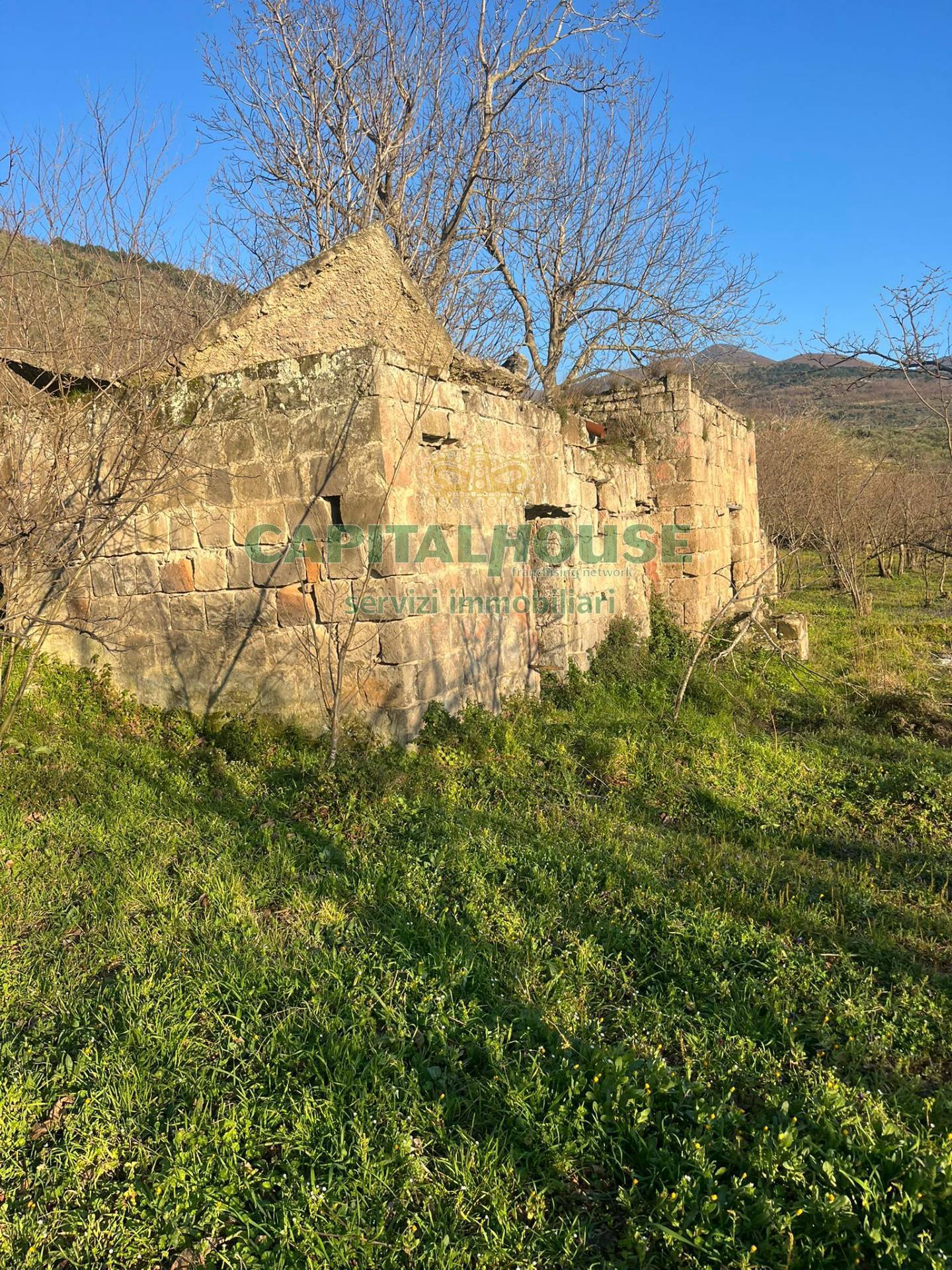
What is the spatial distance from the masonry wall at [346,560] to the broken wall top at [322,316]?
254 mm

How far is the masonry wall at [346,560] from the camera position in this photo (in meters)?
4.48

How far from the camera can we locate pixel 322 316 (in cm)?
492

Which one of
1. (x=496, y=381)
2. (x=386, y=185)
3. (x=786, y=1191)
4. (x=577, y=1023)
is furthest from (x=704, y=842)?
(x=386, y=185)

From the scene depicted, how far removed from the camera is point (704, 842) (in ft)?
12.1

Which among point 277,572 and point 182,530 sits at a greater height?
point 182,530

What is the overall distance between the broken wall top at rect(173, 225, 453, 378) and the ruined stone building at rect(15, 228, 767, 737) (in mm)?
12

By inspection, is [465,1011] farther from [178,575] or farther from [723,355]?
[723,355]

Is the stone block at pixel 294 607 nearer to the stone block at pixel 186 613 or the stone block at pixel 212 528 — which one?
the stone block at pixel 212 528

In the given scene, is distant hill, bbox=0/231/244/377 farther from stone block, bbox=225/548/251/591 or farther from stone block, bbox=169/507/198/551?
stone block, bbox=225/548/251/591

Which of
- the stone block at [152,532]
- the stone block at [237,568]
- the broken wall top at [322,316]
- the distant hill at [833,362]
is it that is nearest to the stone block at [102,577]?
the stone block at [152,532]

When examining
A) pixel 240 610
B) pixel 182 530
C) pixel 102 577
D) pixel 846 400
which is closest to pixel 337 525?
pixel 240 610

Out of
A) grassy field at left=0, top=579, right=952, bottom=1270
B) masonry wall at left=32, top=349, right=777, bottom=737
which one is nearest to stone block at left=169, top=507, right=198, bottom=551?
masonry wall at left=32, top=349, right=777, bottom=737

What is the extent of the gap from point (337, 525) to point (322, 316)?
4.94 feet

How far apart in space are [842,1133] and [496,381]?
16.2 ft
